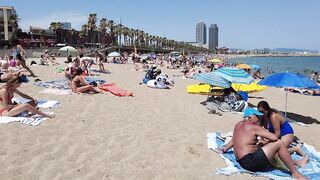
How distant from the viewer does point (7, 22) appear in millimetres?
63656

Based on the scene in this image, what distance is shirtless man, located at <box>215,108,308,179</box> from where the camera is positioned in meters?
4.72

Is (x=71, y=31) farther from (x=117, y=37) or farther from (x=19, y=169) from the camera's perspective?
(x=19, y=169)

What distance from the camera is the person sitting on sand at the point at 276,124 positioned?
5590mm

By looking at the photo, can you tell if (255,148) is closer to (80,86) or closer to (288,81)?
(288,81)

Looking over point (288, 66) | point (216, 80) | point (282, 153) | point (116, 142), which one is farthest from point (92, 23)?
point (282, 153)

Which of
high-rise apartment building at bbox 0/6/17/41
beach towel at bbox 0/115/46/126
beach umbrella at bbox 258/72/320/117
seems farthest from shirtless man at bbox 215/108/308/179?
high-rise apartment building at bbox 0/6/17/41

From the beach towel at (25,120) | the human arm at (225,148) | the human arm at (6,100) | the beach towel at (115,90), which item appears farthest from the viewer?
the beach towel at (115,90)

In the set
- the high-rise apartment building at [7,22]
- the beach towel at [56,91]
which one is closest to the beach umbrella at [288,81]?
the beach towel at [56,91]

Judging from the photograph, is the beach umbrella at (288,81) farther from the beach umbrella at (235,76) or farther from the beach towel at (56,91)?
the beach towel at (56,91)

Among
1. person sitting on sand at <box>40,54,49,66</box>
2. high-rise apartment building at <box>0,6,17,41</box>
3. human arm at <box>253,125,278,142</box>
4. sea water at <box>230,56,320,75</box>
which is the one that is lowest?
sea water at <box>230,56,320,75</box>

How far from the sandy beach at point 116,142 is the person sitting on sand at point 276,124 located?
39.1 inches

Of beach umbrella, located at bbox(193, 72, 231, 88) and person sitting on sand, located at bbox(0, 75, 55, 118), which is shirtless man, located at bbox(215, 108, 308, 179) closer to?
person sitting on sand, located at bbox(0, 75, 55, 118)

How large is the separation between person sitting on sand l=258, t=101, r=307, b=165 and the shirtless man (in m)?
0.54

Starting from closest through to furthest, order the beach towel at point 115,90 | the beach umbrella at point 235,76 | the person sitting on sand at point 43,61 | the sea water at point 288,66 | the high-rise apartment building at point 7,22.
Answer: the beach umbrella at point 235,76 → the beach towel at point 115,90 → the person sitting on sand at point 43,61 → the sea water at point 288,66 → the high-rise apartment building at point 7,22
